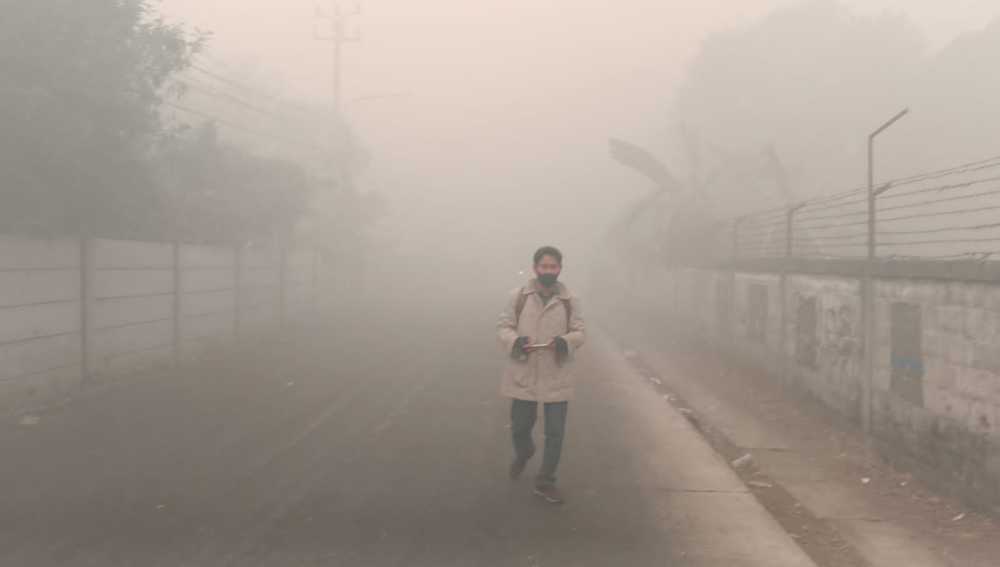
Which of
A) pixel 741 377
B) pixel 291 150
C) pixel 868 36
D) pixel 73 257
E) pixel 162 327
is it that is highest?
pixel 868 36

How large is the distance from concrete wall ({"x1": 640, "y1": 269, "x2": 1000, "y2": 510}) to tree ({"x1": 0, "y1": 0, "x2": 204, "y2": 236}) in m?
8.65

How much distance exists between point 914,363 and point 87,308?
892cm

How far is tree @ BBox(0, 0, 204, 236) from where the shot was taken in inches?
352

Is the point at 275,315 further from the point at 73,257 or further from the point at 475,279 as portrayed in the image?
the point at 475,279

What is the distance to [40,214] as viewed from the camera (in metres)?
9.44

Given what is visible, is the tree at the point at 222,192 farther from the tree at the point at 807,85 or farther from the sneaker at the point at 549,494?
the tree at the point at 807,85

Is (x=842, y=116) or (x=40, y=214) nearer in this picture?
(x=40, y=214)

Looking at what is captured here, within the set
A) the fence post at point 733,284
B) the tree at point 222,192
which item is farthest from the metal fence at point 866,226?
the tree at point 222,192

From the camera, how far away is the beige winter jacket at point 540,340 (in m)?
5.92

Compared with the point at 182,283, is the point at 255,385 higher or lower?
lower

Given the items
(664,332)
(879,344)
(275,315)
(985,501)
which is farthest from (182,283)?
(664,332)

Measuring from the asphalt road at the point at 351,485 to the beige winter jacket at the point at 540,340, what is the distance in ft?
2.52

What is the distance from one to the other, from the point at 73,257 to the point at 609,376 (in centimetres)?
760

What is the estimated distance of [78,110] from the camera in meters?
9.73
